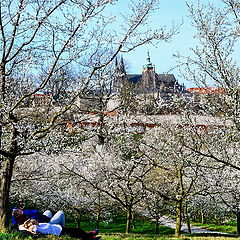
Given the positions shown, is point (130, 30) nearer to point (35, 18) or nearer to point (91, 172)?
point (35, 18)

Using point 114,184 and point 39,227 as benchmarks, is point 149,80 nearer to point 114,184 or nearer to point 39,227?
point 114,184

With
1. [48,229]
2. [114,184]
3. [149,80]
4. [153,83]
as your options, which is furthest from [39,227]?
[149,80]

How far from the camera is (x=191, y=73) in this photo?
565 cm

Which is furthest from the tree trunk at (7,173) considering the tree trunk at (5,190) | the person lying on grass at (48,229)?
the person lying on grass at (48,229)

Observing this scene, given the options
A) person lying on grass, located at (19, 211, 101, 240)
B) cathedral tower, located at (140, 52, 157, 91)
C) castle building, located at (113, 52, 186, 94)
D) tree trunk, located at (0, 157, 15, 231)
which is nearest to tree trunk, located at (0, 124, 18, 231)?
tree trunk, located at (0, 157, 15, 231)

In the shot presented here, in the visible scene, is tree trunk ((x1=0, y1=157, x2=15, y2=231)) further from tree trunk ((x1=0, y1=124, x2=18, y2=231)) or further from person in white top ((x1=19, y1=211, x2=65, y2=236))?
person in white top ((x1=19, y1=211, x2=65, y2=236))

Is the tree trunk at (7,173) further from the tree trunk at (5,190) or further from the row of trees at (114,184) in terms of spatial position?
the row of trees at (114,184)

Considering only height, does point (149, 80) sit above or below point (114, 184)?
above

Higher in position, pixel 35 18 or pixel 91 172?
pixel 35 18

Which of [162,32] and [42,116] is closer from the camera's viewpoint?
[162,32]

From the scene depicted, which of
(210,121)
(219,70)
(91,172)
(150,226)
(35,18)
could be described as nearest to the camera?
(219,70)

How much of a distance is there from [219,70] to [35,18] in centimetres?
352

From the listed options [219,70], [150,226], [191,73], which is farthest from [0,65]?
[150,226]

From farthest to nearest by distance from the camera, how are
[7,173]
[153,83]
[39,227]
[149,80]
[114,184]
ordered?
1. [149,80]
2. [153,83]
3. [114,184]
4. [7,173]
5. [39,227]
